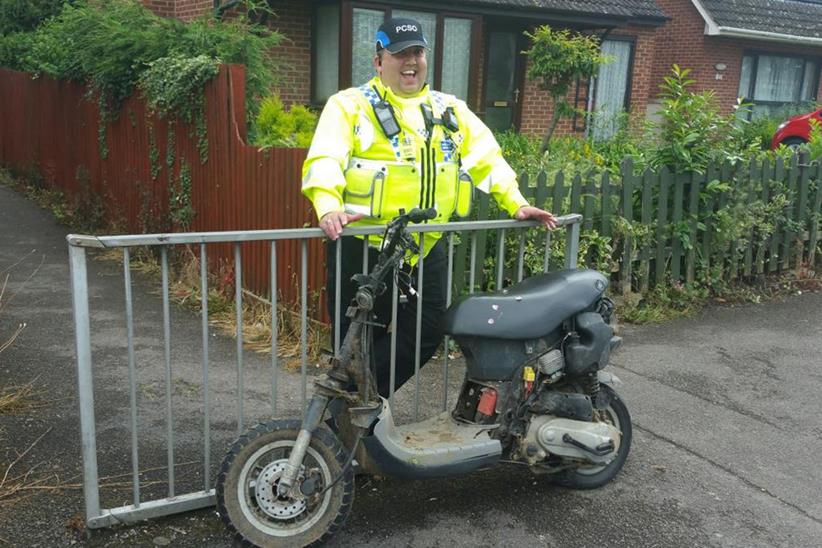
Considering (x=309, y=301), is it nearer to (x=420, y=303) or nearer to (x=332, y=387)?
(x=420, y=303)

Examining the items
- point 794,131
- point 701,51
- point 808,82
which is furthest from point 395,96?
point 808,82

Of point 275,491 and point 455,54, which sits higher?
point 455,54

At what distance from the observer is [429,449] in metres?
3.21

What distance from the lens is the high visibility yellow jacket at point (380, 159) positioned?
3.11 metres

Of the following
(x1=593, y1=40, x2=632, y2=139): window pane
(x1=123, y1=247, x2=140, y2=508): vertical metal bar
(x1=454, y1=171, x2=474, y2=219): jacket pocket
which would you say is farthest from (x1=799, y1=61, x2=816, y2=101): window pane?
(x1=123, y1=247, x2=140, y2=508): vertical metal bar

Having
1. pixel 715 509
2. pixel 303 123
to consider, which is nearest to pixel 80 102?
pixel 303 123

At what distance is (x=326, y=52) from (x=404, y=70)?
30.0ft

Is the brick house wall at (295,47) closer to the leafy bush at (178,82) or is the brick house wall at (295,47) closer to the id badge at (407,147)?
the leafy bush at (178,82)

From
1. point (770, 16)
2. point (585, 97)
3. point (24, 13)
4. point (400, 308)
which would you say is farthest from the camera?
point (770, 16)

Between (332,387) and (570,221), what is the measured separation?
154cm

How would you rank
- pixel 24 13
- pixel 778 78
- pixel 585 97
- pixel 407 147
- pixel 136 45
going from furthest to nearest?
pixel 778 78
pixel 585 97
pixel 24 13
pixel 136 45
pixel 407 147

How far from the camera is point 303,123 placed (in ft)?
22.6

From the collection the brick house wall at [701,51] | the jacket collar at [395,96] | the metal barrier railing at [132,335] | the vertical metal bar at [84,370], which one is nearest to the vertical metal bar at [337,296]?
the metal barrier railing at [132,335]

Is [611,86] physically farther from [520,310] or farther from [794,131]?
[520,310]
